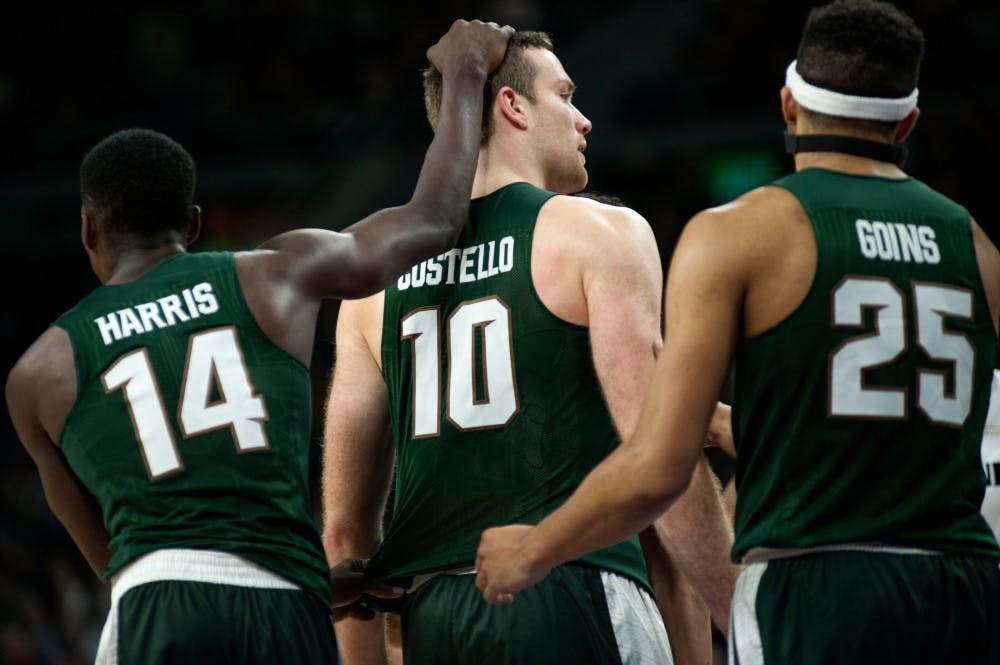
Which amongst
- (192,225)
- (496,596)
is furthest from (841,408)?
(192,225)

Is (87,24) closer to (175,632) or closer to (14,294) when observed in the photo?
(14,294)

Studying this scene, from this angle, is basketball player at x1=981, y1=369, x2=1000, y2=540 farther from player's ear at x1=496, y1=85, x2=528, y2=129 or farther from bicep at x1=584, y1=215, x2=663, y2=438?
player's ear at x1=496, y1=85, x2=528, y2=129

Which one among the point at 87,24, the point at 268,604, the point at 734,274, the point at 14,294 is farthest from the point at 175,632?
the point at 87,24

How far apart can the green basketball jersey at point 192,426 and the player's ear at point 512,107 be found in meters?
1.07

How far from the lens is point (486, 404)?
3.80 m

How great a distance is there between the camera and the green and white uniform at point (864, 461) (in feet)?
9.30

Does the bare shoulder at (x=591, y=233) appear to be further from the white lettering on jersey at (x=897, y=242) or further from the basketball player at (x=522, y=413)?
the white lettering on jersey at (x=897, y=242)

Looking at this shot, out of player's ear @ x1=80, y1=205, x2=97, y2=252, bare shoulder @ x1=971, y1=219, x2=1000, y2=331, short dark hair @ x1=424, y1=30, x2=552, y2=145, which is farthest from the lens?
short dark hair @ x1=424, y1=30, x2=552, y2=145

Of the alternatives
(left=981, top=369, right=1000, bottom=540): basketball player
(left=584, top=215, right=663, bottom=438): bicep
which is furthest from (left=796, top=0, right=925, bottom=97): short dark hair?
(left=981, top=369, right=1000, bottom=540): basketball player

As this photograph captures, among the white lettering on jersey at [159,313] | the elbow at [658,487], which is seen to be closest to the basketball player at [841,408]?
the elbow at [658,487]

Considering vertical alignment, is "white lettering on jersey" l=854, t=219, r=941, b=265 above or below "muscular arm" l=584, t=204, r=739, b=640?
above

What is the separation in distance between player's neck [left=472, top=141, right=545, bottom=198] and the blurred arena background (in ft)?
22.9

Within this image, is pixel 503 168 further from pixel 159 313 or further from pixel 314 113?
pixel 314 113

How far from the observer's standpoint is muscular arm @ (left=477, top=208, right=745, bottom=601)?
9.46ft
